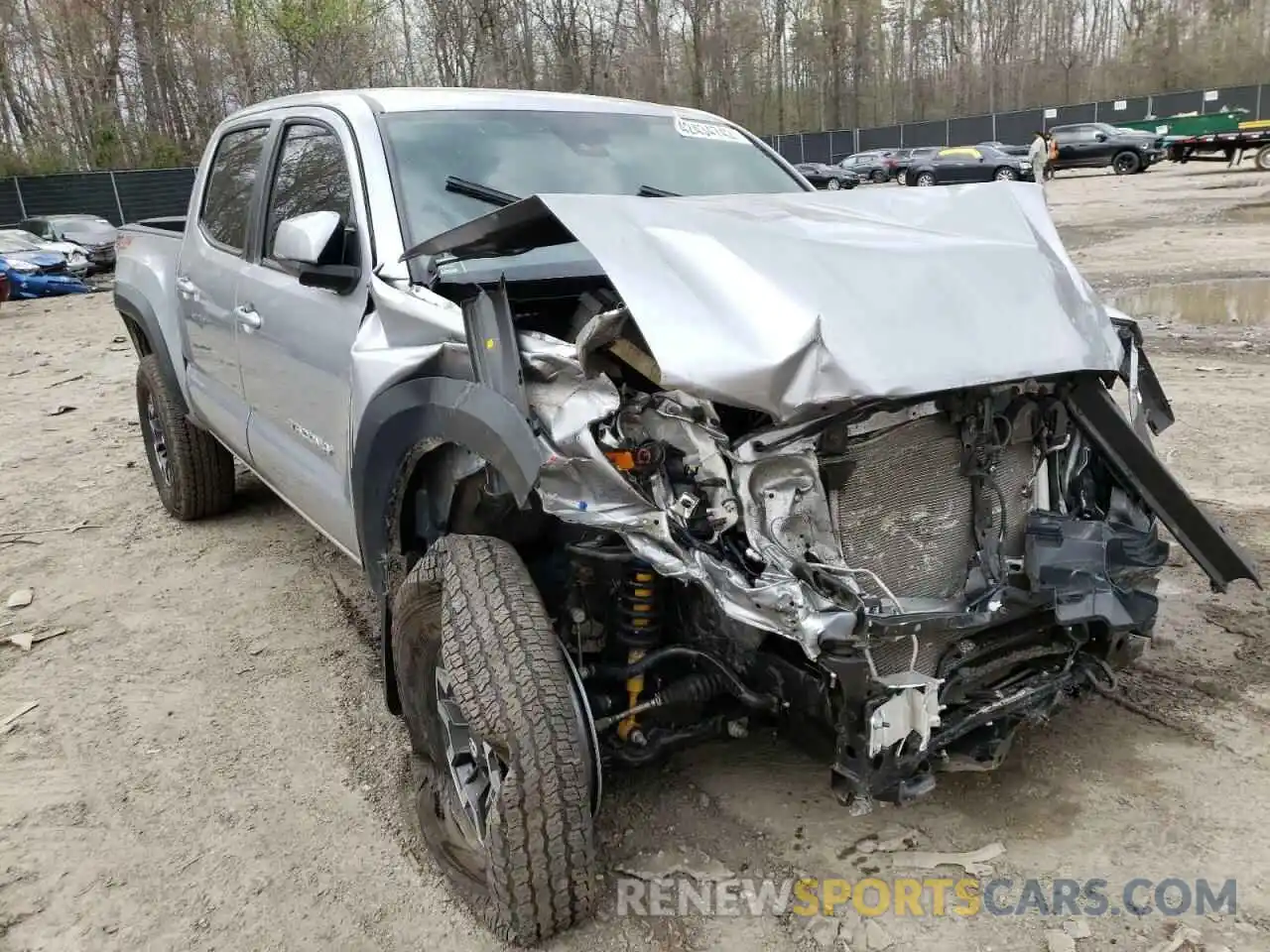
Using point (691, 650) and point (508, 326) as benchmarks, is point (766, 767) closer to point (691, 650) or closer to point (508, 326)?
point (691, 650)

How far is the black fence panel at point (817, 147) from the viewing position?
156 feet

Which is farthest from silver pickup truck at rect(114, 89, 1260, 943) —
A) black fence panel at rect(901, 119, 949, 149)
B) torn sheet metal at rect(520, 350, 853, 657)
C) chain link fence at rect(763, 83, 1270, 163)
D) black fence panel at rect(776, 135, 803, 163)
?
black fence panel at rect(901, 119, 949, 149)

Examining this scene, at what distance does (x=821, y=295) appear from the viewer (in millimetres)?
2236

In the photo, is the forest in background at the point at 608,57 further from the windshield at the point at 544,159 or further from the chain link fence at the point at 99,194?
the windshield at the point at 544,159

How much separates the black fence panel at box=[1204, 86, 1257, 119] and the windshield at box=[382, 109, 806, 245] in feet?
165

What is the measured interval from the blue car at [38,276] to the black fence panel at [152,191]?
9.50 metres

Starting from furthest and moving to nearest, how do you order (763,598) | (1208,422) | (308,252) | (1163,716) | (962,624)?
(1208,422), (1163,716), (308,252), (962,624), (763,598)

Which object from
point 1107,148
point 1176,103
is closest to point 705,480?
point 1107,148

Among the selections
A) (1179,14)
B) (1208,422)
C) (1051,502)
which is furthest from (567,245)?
(1179,14)

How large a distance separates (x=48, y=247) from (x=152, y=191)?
1062 cm

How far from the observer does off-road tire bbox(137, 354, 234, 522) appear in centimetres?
521

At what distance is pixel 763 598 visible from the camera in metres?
2.07

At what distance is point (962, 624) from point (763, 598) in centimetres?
52

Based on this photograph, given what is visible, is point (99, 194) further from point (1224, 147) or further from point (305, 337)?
point (1224, 147)
